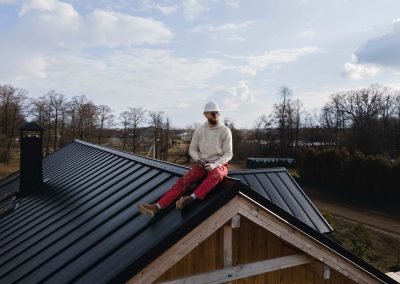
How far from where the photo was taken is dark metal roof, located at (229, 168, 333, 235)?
11141 mm

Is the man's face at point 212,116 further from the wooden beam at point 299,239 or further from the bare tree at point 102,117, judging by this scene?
the bare tree at point 102,117

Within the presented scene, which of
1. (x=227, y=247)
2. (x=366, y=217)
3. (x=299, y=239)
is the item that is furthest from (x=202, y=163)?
(x=366, y=217)

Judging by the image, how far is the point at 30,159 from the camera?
42.6 feet

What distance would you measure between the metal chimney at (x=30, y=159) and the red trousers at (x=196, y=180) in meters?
8.70

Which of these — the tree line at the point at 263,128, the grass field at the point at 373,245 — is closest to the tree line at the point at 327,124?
the tree line at the point at 263,128

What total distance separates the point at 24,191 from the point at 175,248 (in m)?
9.66

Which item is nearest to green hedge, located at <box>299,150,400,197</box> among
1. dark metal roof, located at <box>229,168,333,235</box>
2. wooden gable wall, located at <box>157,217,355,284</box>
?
dark metal roof, located at <box>229,168,333,235</box>

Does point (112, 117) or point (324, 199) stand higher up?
point (112, 117)

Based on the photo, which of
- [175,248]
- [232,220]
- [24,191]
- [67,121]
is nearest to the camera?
[175,248]

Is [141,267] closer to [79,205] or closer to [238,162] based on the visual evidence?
[79,205]

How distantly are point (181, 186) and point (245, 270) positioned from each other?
1.45 metres

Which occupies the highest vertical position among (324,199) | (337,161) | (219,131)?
(219,131)

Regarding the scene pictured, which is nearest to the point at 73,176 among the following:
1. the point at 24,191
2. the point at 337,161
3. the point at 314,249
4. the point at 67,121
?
the point at 24,191

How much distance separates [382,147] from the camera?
153 ft
